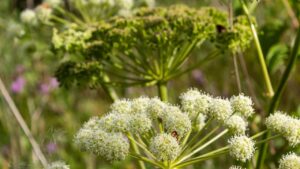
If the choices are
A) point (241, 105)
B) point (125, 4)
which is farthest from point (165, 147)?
point (125, 4)

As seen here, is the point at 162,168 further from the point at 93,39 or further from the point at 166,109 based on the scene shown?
the point at 93,39

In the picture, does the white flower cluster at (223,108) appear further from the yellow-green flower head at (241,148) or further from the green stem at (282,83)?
the green stem at (282,83)

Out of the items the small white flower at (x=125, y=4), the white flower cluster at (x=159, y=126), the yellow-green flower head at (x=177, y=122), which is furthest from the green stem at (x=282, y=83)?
the small white flower at (x=125, y=4)

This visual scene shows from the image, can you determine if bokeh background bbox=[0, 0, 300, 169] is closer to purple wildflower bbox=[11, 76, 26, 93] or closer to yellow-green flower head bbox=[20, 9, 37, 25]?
purple wildflower bbox=[11, 76, 26, 93]

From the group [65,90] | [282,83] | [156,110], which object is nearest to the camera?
[156,110]

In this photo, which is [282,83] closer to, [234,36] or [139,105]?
[234,36]
